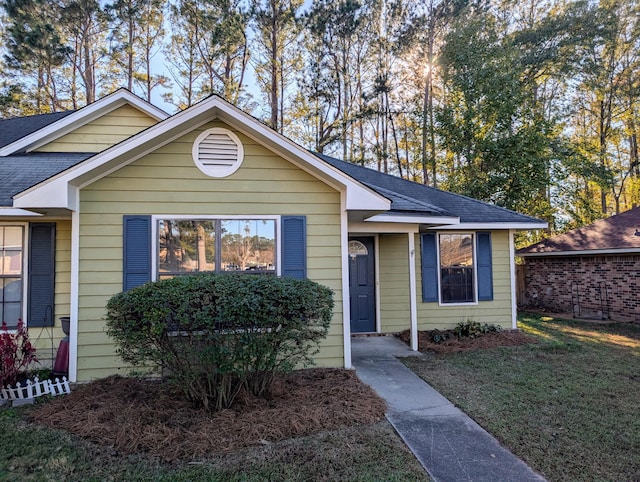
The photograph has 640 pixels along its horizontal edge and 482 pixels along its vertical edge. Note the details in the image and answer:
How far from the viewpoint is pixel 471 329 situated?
8023mm

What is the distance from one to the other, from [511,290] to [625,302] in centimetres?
444

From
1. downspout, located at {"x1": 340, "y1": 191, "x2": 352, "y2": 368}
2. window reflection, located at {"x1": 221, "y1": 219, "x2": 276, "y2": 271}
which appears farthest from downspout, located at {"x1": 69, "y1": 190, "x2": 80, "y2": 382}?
downspout, located at {"x1": 340, "y1": 191, "x2": 352, "y2": 368}

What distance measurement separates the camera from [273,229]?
5398 millimetres

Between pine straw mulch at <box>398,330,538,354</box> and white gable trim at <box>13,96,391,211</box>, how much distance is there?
10.9 ft

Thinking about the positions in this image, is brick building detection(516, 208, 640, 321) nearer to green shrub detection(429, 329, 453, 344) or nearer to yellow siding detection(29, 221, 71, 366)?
green shrub detection(429, 329, 453, 344)

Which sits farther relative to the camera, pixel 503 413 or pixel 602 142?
pixel 602 142

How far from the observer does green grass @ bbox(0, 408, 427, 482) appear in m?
2.92

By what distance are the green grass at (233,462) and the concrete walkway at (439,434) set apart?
0.21m

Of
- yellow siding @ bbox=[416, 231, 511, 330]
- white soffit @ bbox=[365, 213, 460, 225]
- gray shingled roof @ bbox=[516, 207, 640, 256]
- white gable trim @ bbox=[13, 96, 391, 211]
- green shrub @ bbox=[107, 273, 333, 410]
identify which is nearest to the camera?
green shrub @ bbox=[107, 273, 333, 410]

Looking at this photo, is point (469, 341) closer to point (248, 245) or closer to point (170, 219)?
point (248, 245)

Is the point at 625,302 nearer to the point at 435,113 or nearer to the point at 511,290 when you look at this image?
the point at 511,290

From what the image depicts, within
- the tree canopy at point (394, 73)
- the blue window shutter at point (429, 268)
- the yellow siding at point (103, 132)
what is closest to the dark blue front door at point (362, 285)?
the blue window shutter at point (429, 268)

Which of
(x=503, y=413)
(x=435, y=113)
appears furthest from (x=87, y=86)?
(x=503, y=413)

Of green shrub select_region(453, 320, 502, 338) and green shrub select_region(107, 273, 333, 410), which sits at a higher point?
green shrub select_region(107, 273, 333, 410)
